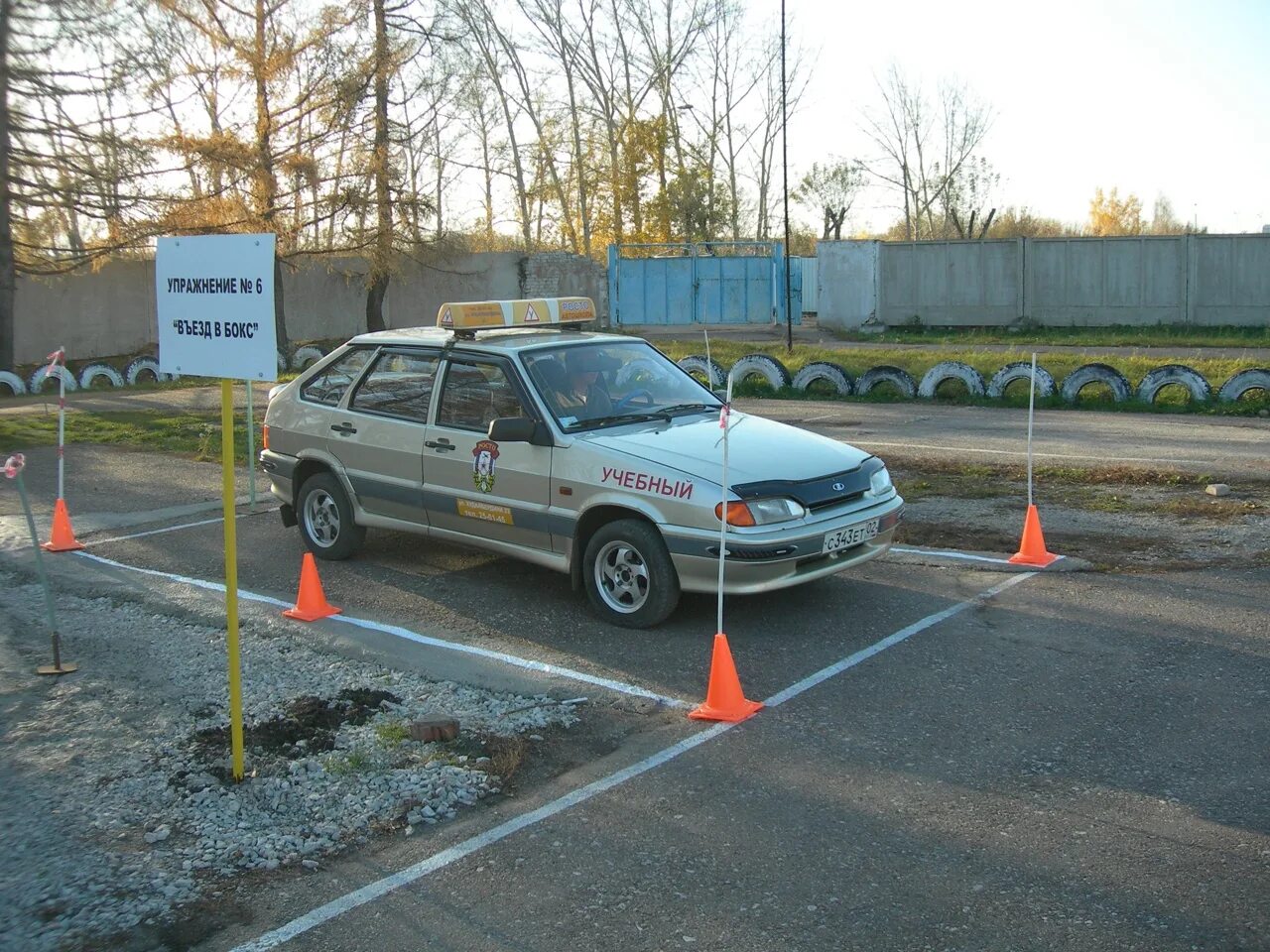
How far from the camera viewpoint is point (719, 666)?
5.72 m

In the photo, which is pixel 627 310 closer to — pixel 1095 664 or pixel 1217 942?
pixel 1095 664

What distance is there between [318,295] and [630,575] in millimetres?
31077

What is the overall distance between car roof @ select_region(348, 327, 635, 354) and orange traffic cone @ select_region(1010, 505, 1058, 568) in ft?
10.1

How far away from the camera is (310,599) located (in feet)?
24.9

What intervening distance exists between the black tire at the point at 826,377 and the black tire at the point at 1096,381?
11.0 ft

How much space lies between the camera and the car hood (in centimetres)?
685

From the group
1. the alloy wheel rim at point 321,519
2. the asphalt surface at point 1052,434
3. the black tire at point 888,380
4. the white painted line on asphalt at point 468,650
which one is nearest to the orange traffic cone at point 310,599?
the white painted line on asphalt at point 468,650

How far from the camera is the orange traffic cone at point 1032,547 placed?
8289 millimetres

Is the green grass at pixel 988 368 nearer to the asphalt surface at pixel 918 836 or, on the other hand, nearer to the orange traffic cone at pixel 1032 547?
the orange traffic cone at pixel 1032 547

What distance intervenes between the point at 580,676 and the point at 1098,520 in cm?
524

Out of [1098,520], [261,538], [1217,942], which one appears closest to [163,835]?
[1217,942]

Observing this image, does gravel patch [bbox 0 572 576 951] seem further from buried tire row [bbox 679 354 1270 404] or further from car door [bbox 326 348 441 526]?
buried tire row [bbox 679 354 1270 404]

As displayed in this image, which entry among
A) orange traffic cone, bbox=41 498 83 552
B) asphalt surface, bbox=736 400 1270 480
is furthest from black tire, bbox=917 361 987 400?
orange traffic cone, bbox=41 498 83 552

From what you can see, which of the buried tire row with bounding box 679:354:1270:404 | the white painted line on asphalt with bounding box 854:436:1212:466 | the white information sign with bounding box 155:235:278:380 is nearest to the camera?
the white information sign with bounding box 155:235:278:380
